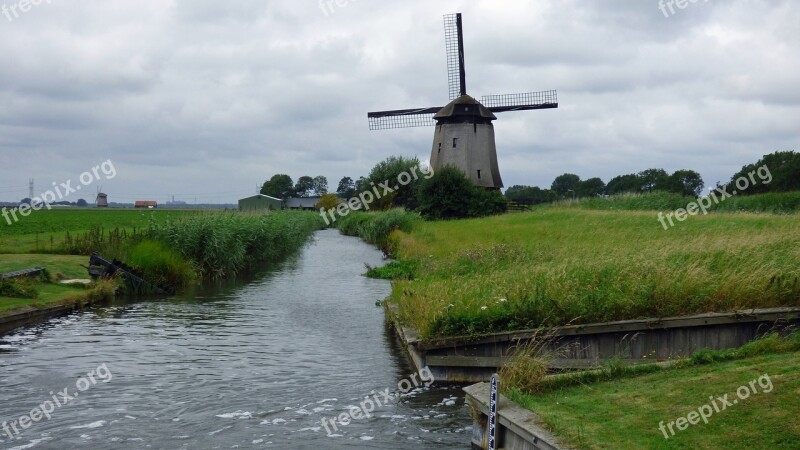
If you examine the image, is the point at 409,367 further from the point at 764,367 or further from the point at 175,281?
the point at 175,281

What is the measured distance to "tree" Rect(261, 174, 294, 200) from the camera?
601 ft

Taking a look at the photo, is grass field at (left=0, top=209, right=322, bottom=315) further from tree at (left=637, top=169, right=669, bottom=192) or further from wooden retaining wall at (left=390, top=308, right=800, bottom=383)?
tree at (left=637, top=169, right=669, bottom=192)

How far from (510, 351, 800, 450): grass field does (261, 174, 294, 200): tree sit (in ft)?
569

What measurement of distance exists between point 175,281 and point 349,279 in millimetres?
7569

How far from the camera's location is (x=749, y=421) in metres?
7.87

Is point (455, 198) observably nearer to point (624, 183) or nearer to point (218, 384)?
point (218, 384)

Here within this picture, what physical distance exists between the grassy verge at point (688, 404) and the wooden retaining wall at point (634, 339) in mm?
2199

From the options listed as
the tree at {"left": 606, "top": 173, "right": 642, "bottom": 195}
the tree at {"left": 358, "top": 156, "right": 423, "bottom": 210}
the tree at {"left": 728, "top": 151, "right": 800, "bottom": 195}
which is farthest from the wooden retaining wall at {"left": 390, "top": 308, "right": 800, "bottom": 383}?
the tree at {"left": 606, "top": 173, "right": 642, "bottom": 195}

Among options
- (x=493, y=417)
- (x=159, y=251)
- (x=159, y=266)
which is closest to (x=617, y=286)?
(x=493, y=417)

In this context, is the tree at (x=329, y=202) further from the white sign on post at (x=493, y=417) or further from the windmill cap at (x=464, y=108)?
the white sign on post at (x=493, y=417)

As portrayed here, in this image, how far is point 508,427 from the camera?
8789 mm

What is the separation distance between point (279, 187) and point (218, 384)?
172906 millimetres

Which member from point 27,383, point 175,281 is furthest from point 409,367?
point 175,281

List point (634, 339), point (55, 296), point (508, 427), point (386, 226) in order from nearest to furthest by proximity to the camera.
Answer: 1. point (508, 427)
2. point (634, 339)
3. point (55, 296)
4. point (386, 226)
